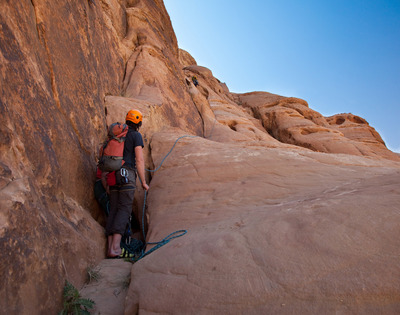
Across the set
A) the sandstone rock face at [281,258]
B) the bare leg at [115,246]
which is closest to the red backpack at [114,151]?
the bare leg at [115,246]

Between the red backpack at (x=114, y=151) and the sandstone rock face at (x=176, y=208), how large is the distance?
387mm

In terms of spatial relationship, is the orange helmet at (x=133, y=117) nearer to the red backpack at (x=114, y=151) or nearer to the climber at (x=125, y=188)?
the climber at (x=125, y=188)

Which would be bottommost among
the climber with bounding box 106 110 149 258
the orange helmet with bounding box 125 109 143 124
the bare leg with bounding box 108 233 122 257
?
the bare leg with bounding box 108 233 122 257

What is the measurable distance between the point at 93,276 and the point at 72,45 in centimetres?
403

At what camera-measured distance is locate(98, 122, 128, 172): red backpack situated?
3797 mm

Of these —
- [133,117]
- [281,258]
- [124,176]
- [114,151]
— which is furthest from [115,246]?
[281,258]

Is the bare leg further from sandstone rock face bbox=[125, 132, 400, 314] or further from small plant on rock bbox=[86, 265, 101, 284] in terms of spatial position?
small plant on rock bbox=[86, 265, 101, 284]

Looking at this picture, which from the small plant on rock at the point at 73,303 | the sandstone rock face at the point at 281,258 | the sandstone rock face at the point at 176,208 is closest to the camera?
the sandstone rock face at the point at 281,258

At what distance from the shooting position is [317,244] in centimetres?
190

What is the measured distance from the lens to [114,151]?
3869mm

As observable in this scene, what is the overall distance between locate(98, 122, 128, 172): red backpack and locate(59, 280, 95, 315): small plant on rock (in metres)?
1.87

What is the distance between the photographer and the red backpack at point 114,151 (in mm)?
3797

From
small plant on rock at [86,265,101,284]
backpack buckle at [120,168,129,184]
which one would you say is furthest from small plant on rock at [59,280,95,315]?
backpack buckle at [120,168,129,184]

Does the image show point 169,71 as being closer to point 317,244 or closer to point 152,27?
point 152,27
